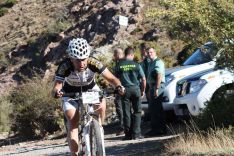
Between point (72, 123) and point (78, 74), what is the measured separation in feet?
2.11

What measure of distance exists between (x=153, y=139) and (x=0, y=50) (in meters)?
32.1

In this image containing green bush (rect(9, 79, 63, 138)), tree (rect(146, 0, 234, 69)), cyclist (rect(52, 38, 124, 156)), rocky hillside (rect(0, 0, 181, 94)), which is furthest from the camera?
rocky hillside (rect(0, 0, 181, 94))

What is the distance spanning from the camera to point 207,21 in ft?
30.0

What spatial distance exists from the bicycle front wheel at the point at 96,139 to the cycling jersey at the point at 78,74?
0.61 m

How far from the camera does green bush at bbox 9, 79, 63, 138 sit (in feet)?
55.4

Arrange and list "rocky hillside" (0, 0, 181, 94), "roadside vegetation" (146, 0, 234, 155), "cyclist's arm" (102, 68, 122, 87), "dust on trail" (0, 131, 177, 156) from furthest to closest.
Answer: "rocky hillside" (0, 0, 181, 94)
"dust on trail" (0, 131, 177, 156)
"roadside vegetation" (146, 0, 234, 155)
"cyclist's arm" (102, 68, 122, 87)

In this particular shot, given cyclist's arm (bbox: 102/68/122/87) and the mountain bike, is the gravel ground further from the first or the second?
the mountain bike

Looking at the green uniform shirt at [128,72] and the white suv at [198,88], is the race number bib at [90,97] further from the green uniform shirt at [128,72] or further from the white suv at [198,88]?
the green uniform shirt at [128,72]

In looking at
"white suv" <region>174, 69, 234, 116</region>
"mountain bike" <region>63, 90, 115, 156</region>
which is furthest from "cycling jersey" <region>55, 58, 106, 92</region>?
"white suv" <region>174, 69, 234, 116</region>

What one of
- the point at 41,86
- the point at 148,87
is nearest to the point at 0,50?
the point at 41,86

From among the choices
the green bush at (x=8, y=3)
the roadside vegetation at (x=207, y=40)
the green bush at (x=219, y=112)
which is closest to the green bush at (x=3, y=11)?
the green bush at (x=8, y=3)

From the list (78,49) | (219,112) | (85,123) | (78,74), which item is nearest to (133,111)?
(219,112)

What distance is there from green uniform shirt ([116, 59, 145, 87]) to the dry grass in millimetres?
2544

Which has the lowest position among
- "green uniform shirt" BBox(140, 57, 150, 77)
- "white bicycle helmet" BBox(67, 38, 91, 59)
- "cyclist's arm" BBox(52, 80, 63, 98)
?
"green uniform shirt" BBox(140, 57, 150, 77)
